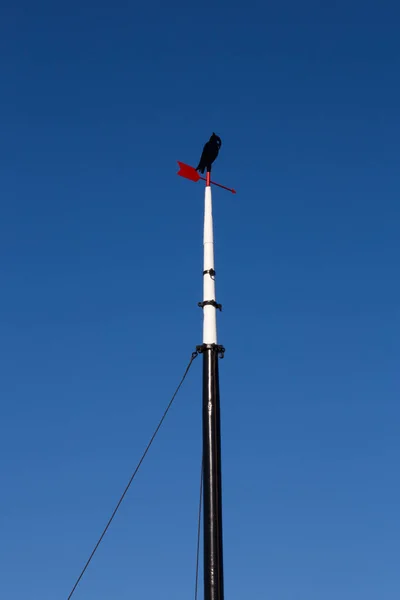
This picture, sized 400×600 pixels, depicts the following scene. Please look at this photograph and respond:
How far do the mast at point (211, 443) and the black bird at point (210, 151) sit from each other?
1.84 m

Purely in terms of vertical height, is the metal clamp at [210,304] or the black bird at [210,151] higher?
the black bird at [210,151]

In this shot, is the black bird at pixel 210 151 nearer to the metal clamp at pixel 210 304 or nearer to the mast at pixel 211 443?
the mast at pixel 211 443

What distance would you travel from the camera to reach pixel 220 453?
1081cm

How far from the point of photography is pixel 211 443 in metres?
10.8

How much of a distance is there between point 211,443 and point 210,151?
582cm

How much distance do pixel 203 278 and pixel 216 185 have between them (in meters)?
2.51

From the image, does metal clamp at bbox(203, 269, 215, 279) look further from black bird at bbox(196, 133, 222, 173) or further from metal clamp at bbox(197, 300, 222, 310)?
black bird at bbox(196, 133, 222, 173)

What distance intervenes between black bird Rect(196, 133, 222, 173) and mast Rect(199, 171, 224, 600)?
1843 millimetres

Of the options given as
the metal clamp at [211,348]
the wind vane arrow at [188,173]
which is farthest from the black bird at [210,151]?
the metal clamp at [211,348]

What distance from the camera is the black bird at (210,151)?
13945 mm

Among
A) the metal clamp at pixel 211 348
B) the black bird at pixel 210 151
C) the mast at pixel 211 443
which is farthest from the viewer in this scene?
the black bird at pixel 210 151

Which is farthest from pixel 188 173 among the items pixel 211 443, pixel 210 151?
pixel 211 443

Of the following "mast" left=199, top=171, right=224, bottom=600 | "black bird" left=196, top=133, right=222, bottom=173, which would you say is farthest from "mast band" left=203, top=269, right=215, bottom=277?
"black bird" left=196, top=133, right=222, bottom=173

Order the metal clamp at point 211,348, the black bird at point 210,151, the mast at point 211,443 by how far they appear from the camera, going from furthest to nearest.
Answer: the black bird at point 210,151 < the metal clamp at point 211,348 < the mast at point 211,443
